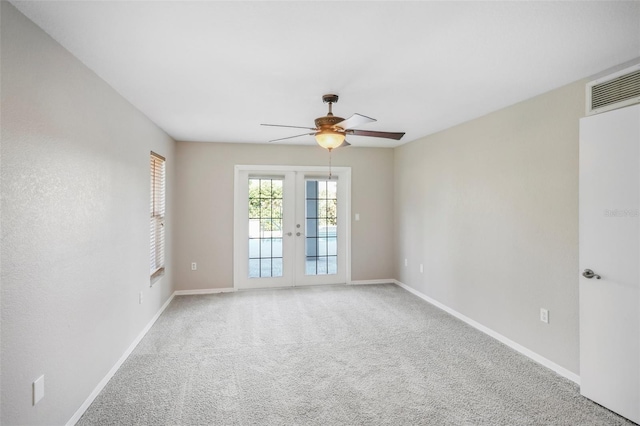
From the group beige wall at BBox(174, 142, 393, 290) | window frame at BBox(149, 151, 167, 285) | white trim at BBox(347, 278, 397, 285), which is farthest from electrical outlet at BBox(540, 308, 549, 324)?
window frame at BBox(149, 151, 167, 285)

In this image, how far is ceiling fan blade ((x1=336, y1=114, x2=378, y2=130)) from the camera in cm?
254

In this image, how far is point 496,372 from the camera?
2.87 metres

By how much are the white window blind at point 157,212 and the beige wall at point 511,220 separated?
3.63 meters

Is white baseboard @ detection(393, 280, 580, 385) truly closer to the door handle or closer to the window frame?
the door handle

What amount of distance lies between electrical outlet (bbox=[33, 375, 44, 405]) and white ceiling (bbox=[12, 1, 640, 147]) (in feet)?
6.29

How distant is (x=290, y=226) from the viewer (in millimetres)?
5695

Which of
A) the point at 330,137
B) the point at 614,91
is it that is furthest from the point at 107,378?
the point at 614,91

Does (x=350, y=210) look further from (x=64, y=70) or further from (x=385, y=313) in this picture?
(x=64, y=70)

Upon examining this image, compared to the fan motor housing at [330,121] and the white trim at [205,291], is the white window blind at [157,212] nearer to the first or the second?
the white trim at [205,291]

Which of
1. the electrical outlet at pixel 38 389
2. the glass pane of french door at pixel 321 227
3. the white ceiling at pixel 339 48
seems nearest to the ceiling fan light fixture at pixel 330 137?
the white ceiling at pixel 339 48

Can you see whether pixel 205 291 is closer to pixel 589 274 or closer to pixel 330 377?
pixel 330 377

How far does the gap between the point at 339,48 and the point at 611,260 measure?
2.30 meters

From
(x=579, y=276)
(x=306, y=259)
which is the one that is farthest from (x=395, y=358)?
(x=306, y=259)

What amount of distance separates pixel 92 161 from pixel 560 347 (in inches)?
156
